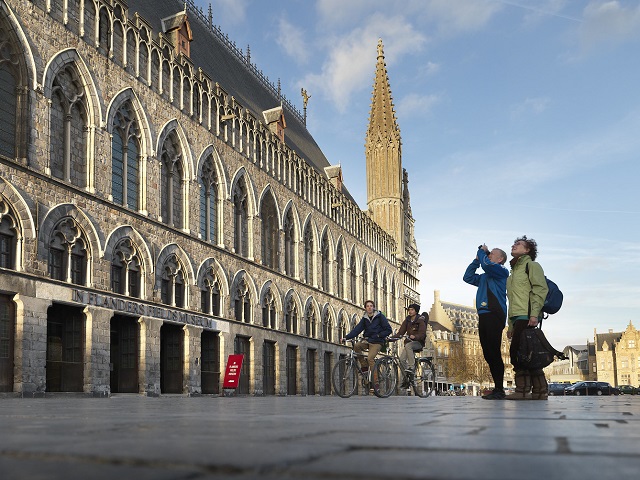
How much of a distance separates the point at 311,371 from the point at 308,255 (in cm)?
621

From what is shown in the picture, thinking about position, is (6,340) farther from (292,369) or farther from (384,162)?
(384,162)

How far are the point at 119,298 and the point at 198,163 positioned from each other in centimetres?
770

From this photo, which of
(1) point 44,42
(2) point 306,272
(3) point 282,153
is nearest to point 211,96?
(3) point 282,153

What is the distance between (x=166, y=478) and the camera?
193 cm

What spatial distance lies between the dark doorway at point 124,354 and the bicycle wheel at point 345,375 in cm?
1064

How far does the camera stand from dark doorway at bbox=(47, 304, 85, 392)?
65.9ft

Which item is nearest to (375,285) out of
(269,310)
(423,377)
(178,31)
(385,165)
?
(385,165)

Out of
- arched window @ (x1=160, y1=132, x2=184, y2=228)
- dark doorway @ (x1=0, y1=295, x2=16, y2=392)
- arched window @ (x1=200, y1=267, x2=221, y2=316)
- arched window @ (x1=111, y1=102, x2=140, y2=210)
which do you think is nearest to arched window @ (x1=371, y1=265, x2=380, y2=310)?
arched window @ (x1=200, y1=267, x2=221, y2=316)

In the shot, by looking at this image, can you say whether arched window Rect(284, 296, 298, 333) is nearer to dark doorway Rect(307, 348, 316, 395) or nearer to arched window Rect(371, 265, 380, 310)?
dark doorway Rect(307, 348, 316, 395)

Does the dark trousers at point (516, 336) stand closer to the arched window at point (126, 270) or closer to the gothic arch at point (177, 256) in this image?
the arched window at point (126, 270)

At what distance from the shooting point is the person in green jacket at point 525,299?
10523 mm

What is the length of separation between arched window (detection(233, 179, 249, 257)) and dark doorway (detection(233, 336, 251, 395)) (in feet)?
12.1

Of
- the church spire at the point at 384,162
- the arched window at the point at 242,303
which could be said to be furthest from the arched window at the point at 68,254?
the church spire at the point at 384,162

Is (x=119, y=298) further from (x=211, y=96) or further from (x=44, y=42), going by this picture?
(x=211, y=96)
